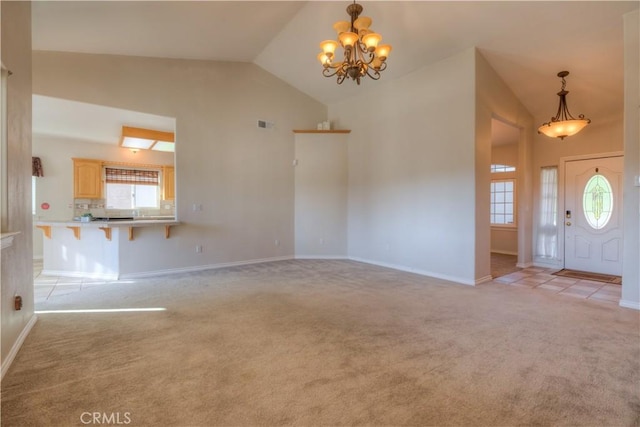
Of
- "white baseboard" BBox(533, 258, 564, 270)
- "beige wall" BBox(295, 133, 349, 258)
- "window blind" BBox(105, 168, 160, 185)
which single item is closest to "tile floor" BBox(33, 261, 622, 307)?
"white baseboard" BBox(533, 258, 564, 270)

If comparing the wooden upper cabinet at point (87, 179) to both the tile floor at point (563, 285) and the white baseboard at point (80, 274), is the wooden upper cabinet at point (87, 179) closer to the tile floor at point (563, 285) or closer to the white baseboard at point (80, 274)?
the white baseboard at point (80, 274)

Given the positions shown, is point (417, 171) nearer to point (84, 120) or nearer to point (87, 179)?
point (84, 120)

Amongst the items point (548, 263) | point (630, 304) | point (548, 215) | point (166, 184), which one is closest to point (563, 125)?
point (548, 215)

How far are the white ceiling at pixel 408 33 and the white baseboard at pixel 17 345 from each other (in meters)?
3.22

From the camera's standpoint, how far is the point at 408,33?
4371 mm

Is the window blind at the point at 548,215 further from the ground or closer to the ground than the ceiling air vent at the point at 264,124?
closer to the ground

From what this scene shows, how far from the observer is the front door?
5.02 m

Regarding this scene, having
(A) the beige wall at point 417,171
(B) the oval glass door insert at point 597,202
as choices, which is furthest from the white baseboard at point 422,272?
(B) the oval glass door insert at point 597,202

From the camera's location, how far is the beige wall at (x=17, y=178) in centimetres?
223

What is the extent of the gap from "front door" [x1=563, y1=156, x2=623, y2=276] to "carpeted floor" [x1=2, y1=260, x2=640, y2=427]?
7.55 ft

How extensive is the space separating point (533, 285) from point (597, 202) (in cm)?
230

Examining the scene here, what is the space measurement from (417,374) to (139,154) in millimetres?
8168

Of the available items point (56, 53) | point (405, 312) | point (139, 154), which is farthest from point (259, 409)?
point (139, 154)

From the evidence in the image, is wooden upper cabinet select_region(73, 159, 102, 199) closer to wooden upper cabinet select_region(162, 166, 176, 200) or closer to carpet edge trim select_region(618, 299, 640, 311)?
wooden upper cabinet select_region(162, 166, 176, 200)
